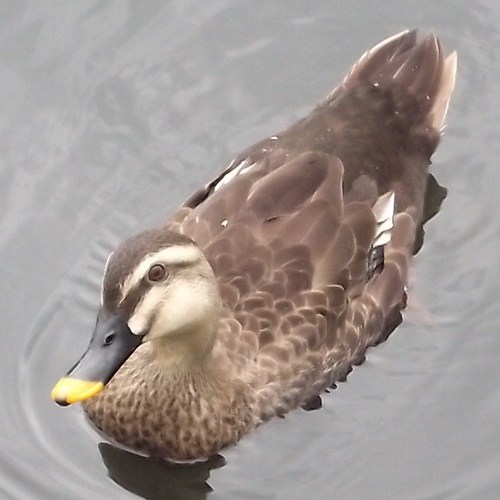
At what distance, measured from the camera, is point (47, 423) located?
249 inches

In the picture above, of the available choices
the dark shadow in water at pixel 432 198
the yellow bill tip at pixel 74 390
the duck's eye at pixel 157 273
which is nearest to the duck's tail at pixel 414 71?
the dark shadow in water at pixel 432 198

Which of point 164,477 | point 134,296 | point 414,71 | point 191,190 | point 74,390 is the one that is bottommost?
point 164,477

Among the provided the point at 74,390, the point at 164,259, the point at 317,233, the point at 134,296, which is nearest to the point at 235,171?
the point at 317,233

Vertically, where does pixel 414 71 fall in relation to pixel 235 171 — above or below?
below

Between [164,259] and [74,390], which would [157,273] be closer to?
[164,259]

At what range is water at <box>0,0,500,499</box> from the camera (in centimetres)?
620

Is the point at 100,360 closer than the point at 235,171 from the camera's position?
Yes

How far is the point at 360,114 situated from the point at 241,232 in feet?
3.23

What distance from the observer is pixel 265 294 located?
20.0 feet

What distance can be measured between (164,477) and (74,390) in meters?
0.93

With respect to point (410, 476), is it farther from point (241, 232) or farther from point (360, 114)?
point (360, 114)

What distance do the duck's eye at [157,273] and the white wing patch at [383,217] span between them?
4.27 ft

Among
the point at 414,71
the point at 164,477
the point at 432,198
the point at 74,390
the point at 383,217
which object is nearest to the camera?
the point at 74,390

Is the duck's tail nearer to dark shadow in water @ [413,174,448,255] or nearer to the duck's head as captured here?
dark shadow in water @ [413,174,448,255]
